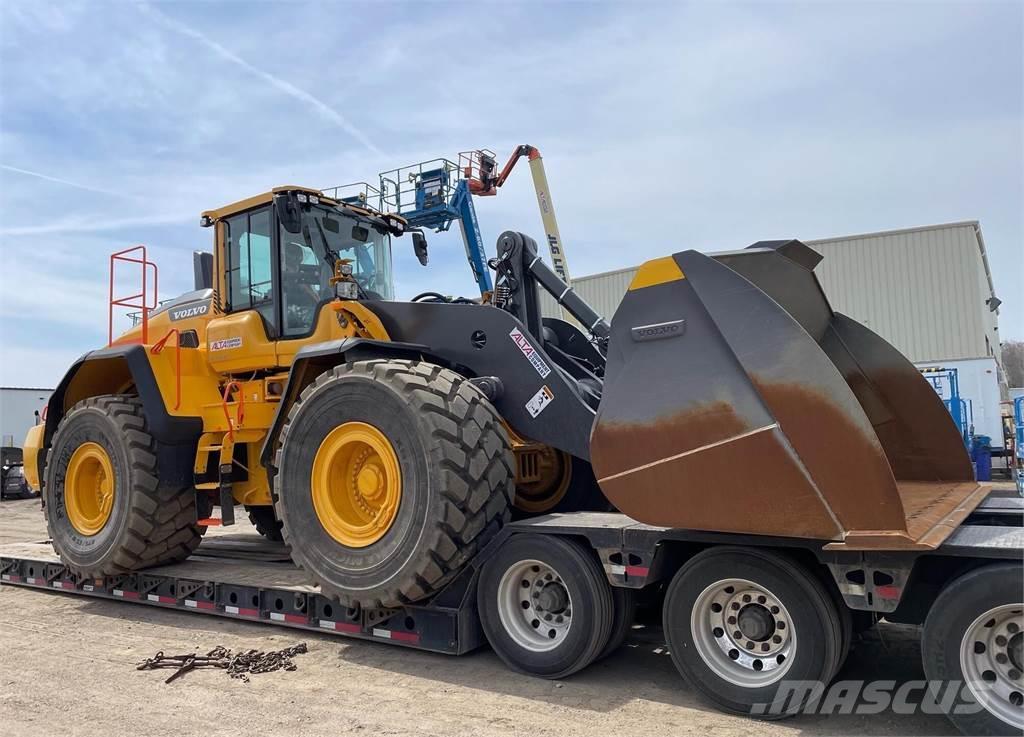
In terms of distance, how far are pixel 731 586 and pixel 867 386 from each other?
7.16 ft

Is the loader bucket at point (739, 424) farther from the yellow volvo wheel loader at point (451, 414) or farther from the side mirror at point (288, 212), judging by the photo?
the side mirror at point (288, 212)

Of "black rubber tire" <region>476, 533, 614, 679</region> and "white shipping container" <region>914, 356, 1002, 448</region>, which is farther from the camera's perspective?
"white shipping container" <region>914, 356, 1002, 448</region>

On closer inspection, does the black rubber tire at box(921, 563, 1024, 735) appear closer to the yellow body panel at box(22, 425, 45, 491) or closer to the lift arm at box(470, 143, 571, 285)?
the yellow body panel at box(22, 425, 45, 491)

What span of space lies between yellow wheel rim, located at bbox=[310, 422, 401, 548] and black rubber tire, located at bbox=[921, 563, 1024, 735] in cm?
307

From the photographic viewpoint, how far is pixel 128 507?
683cm

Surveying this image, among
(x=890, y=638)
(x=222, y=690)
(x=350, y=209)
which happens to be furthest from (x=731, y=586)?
(x=350, y=209)

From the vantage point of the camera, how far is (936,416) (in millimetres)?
5453

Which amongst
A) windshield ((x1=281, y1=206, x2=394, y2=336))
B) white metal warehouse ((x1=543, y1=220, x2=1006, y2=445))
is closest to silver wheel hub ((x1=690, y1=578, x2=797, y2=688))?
windshield ((x1=281, y1=206, x2=394, y2=336))

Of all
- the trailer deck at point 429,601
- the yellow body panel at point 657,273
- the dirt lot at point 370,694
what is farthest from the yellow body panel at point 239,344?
the yellow body panel at point 657,273

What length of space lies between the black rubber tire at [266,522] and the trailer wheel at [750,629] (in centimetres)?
625

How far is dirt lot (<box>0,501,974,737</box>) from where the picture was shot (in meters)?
3.95

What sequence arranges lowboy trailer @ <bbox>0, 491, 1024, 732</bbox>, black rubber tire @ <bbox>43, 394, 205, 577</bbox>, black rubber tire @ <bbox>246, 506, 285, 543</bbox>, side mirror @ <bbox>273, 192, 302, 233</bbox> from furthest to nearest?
black rubber tire @ <bbox>246, 506, 285, 543</bbox>, black rubber tire @ <bbox>43, 394, 205, 577</bbox>, side mirror @ <bbox>273, 192, 302, 233</bbox>, lowboy trailer @ <bbox>0, 491, 1024, 732</bbox>

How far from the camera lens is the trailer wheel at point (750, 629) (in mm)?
3805

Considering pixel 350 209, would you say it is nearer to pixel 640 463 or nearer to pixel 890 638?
pixel 640 463
